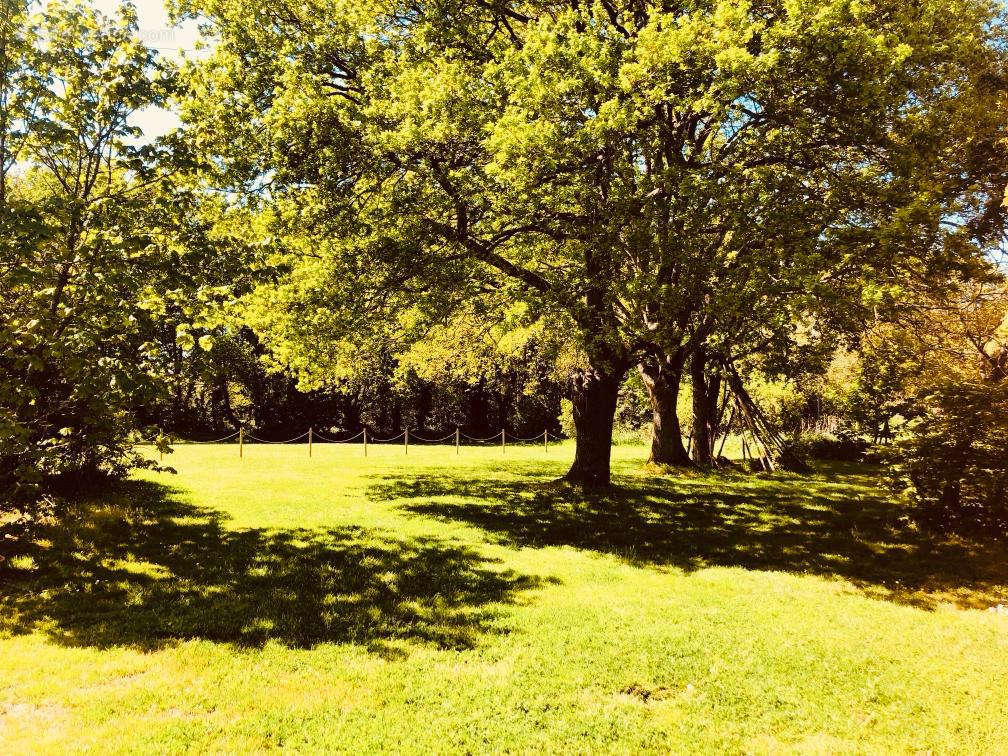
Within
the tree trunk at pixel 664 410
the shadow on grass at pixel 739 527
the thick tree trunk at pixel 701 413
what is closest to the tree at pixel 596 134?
the shadow on grass at pixel 739 527

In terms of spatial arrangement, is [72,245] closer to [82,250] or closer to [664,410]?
[82,250]

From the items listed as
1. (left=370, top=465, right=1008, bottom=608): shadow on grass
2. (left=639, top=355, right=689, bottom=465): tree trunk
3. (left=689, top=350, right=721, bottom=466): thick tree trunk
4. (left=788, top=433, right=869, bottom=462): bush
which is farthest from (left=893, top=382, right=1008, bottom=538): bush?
(left=788, top=433, right=869, bottom=462): bush

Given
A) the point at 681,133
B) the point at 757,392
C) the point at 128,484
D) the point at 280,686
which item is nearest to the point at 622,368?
the point at 681,133

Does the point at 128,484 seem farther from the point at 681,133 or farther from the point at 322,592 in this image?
the point at 681,133

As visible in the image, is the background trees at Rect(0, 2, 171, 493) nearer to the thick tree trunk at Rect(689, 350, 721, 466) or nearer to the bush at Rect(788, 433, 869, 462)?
the thick tree trunk at Rect(689, 350, 721, 466)

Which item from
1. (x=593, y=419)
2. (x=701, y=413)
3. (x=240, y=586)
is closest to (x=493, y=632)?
(x=240, y=586)

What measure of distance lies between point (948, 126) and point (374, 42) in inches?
460

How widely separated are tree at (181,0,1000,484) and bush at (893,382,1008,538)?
12.1ft

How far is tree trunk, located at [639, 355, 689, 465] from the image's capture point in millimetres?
18781

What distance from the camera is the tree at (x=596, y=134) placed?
9586 millimetres

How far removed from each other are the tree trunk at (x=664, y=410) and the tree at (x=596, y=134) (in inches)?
182

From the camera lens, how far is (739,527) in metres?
12.7

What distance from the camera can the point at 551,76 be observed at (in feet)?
33.8

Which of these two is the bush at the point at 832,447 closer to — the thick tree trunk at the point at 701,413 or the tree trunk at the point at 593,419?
the thick tree trunk at the point at 701,413
